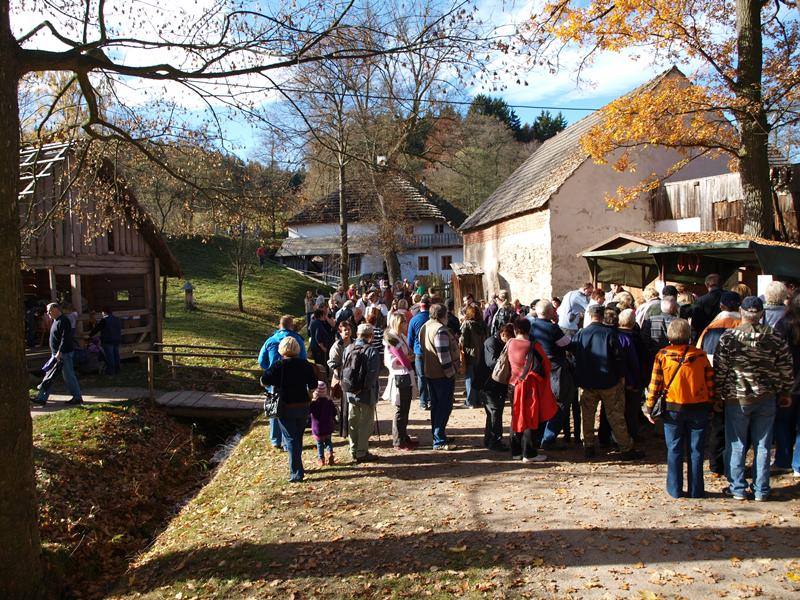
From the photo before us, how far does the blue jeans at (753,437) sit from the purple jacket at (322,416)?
15.4 feet

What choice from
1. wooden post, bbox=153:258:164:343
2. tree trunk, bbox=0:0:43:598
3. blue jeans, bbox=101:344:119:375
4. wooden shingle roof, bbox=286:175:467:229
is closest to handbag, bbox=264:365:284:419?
tree trunk, bbox=0:0:43:598

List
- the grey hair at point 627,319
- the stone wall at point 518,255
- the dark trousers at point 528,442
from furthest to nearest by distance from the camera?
the stone wall at point 518,255, the dark trousers at point 528,442, the grey hair at point 627,319

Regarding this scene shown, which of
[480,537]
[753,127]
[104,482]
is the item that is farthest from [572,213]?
[480,537]

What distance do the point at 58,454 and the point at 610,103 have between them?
1383 cm

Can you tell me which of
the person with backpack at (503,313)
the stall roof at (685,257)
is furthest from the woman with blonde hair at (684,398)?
the person with backpack at (503,313)

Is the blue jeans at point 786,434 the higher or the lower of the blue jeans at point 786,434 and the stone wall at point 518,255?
the lower

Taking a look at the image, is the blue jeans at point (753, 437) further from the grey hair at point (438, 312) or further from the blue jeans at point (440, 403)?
the grey hair at point (438, 312)

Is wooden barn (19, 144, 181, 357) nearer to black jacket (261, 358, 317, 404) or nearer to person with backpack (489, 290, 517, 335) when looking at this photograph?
black jacket (261, 358, 317, 404)

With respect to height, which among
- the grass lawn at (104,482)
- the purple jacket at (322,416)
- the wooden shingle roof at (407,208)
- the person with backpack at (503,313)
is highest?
the wooden shingle roof at (407,208)

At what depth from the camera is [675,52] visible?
14.1 m

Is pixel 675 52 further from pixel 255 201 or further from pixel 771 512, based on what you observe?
pixel 771 512

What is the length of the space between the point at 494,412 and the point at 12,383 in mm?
5589

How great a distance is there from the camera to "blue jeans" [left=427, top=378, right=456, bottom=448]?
8617 millimetres

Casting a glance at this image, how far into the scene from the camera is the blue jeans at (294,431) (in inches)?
302
